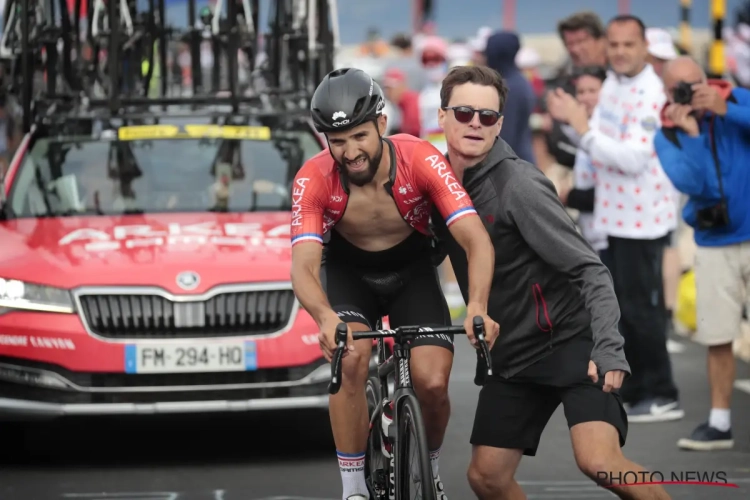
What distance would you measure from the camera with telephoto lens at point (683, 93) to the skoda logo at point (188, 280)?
106 inches

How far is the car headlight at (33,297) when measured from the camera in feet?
26.3

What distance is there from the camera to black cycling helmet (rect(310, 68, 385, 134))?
18.4ft

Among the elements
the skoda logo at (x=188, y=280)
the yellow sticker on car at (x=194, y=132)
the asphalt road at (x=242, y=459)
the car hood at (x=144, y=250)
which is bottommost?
the asphalt road at (x=242, y=459)

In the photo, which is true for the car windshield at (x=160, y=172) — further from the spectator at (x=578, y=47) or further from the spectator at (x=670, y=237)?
the spectator at (x=670, y=237)

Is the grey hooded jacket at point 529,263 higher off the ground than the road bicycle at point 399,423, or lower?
higher

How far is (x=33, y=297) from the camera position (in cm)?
806

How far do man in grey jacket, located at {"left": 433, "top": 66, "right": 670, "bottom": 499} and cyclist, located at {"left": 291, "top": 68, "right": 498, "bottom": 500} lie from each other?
140mm

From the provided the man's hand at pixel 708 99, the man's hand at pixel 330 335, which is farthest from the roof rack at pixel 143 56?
the man's hand at pixel 330 335

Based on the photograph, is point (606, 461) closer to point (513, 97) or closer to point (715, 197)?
point (715, 197)

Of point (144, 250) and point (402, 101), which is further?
point (402, 101)

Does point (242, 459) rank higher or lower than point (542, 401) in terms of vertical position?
lower

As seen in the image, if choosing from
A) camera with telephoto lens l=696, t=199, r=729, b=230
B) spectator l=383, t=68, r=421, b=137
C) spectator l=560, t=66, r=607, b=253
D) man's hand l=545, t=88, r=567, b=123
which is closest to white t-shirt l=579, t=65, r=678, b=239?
man's hand l=545, t=88, r=567, b=123

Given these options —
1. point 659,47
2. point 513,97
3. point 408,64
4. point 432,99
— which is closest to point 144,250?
point 513,97

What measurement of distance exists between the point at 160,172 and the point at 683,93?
315cm
